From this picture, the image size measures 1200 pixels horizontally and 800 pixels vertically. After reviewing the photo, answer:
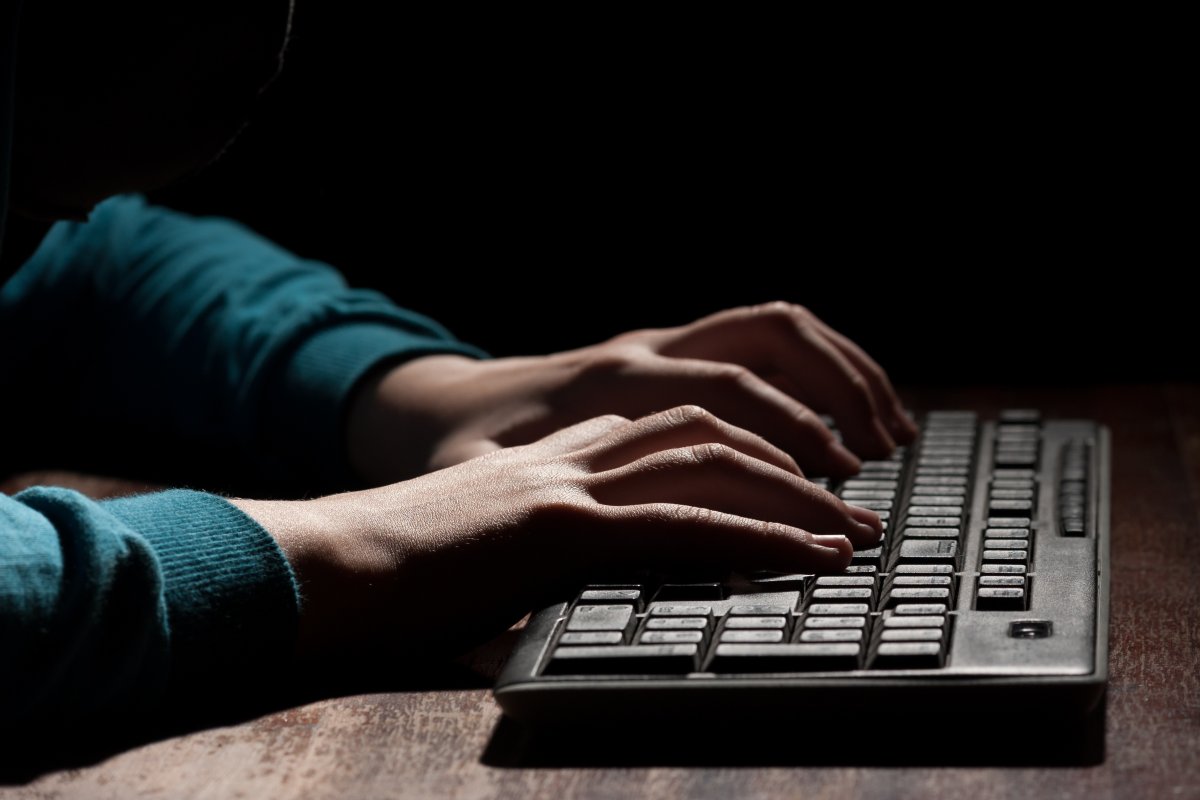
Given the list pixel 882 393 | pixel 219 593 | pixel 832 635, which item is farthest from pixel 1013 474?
pixel 219 593

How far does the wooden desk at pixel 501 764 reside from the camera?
0.55m

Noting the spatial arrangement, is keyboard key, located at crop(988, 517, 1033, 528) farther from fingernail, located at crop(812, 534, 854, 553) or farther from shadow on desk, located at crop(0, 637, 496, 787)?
shadow on desk, located at crop(0, 637, 496, 787)

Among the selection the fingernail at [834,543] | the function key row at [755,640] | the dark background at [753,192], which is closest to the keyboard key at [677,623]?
the function key row at [755,640]

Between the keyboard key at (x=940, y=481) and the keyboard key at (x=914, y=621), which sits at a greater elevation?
the keyboard key at (x=914, y=621)

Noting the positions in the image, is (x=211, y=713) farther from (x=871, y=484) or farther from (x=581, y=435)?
(x=871, y=484)

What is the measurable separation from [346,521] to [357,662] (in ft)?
0.22

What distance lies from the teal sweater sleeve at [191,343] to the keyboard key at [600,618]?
1.63ft

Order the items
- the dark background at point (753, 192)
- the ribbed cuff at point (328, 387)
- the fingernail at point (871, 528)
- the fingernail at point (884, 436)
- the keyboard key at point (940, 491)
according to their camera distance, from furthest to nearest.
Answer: the dark background at point (753, 192) < the ribbed cuff at point (328, 387) < the fingernail at point (884, 436) < the keyboard key at point (940, 491) < the fingernail at point (871, 528)

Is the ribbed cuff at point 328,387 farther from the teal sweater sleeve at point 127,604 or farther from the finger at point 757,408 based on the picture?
the teal sweater sleeve at point 127,604

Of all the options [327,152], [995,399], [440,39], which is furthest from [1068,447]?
[440,39]

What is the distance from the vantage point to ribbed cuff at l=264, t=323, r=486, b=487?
112cm

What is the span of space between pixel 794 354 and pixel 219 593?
1.69 feet

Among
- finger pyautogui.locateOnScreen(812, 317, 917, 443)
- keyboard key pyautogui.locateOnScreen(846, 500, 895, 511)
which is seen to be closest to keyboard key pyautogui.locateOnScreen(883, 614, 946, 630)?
keyboard key pyautogui.locateOnScreen(846, 500, 895, 511)

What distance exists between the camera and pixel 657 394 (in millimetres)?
985
